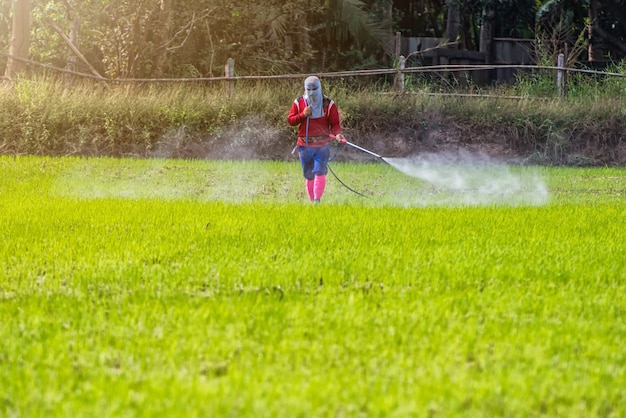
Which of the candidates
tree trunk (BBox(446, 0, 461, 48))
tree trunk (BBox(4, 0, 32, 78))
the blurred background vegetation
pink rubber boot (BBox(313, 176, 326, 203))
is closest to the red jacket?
pink rubber boot (BBox(313, 176, 326, 203))

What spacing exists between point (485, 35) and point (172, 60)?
Result: 9681 mm

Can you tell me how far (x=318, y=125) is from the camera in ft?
34.6

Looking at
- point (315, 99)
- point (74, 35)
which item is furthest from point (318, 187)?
point (74, 35)

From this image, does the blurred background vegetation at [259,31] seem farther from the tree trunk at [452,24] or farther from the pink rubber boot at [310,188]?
the pink rubber boot at [310,188]

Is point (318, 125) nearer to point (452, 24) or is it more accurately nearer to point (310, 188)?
point (310, 188)

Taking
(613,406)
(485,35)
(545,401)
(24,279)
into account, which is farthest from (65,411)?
(485,35)

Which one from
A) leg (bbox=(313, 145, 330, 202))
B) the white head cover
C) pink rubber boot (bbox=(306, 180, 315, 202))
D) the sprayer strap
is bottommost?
pink rubber boot (bbox=(306, 180, 315, 202))

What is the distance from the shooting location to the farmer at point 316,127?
34.4 feet

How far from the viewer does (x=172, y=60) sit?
2370cm

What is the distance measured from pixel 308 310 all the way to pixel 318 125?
5.95 m

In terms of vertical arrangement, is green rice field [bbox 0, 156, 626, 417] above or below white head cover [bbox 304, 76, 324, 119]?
below

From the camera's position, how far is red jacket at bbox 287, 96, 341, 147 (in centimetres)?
1052

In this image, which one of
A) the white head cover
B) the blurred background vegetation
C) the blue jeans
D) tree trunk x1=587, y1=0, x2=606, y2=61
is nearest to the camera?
the white head cover

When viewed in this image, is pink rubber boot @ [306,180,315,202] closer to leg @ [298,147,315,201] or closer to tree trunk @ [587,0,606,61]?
leg @ [298,147,315,201]
